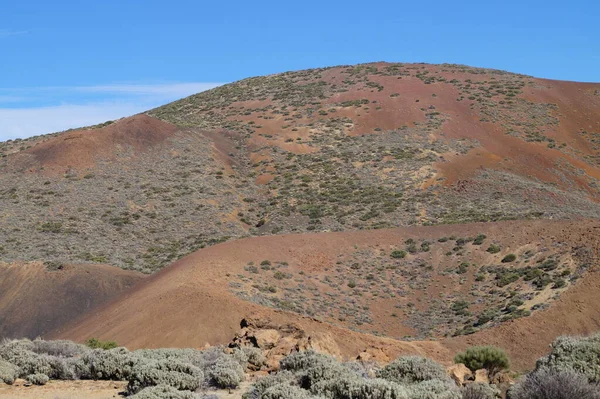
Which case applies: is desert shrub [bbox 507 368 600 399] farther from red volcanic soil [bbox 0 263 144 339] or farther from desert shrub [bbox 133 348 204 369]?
red volcanic soil [bbox 0 263 144 339]

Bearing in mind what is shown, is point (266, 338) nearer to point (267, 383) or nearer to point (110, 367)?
point (110, 367)

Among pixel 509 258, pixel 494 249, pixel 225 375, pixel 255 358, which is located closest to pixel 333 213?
pixel 494 249

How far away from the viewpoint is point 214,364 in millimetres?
14891

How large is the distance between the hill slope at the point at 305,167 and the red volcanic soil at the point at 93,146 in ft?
0.55

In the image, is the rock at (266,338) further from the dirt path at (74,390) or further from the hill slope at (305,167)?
the hill slope at (305,167)

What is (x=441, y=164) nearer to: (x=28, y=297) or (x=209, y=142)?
(x=209, y=142)

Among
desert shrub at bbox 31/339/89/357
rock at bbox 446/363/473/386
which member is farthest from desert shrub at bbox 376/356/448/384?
Result: desert shrub at bbox 31/339/89/357

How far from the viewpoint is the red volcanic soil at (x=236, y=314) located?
24344 mm

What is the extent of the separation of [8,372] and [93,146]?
4732cm

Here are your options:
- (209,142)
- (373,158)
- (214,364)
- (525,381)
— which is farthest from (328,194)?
(525,381)

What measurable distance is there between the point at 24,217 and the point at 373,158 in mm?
29239

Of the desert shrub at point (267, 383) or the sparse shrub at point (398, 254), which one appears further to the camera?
the sparse shrub at point (398, 254)

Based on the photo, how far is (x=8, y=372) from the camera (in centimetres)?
1390

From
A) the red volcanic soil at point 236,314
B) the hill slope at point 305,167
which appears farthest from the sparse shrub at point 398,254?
the hill slope at point 305,167
